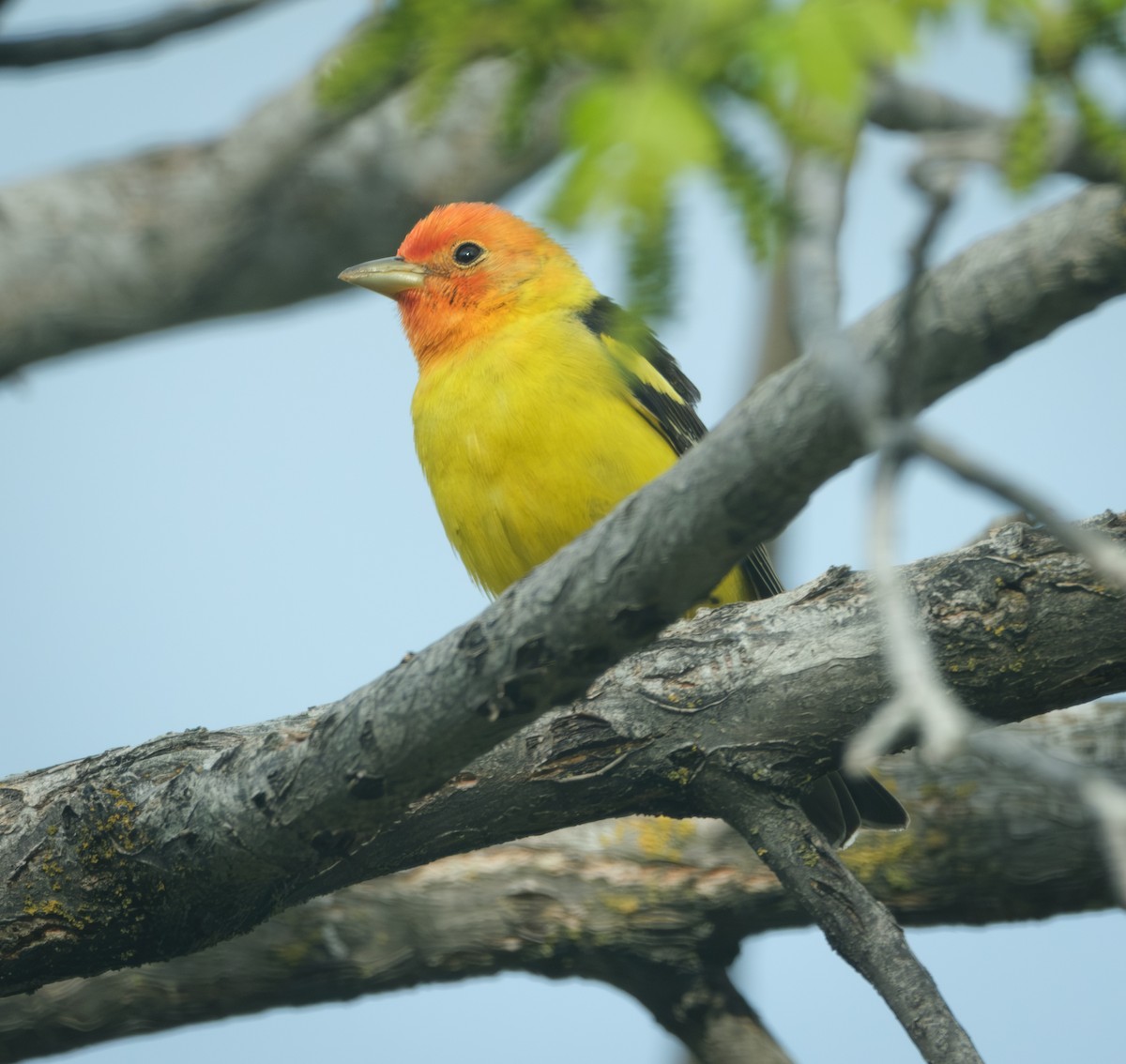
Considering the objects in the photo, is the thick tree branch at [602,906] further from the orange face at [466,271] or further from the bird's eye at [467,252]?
the bird's eye at [467,252]

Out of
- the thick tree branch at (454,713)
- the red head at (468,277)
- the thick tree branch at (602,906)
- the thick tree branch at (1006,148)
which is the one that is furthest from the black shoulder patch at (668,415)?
the thick tree branch at (1006,148)

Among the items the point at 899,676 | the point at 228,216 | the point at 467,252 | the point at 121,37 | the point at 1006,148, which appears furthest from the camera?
the point at 228,216

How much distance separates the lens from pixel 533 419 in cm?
533

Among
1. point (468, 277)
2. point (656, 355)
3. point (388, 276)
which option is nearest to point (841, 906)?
point (656, 355)

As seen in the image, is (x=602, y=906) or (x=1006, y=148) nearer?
(x=1006, y=148)

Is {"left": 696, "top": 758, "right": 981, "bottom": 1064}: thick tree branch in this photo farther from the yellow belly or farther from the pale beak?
the pale beak

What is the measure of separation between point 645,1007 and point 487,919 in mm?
703

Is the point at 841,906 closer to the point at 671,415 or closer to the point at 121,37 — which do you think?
the point at 671,415

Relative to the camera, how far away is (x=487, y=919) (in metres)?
5.64

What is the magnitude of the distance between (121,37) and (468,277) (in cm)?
216

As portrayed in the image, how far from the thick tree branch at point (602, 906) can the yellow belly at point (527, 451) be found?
1.14 m

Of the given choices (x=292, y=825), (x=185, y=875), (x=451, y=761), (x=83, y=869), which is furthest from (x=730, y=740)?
(x=83, y=869)

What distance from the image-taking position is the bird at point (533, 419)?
5297 mm

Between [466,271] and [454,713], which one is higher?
[466,271]
